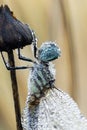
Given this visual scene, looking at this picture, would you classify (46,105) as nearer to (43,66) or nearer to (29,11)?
(43,66)

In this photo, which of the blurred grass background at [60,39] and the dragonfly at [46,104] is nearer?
the dragonfly at [46,104]

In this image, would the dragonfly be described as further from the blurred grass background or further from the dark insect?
the blurred grass background

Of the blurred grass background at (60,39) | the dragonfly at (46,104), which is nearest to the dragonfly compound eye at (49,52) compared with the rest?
the dragonfly at (46,104)

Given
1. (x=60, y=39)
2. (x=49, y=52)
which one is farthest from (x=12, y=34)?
(x=60, y=39)

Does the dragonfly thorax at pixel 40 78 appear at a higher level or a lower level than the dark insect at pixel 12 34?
lower

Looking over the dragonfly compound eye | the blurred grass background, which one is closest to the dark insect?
the dragonfly compound eye

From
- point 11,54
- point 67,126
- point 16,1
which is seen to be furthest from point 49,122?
point 16,1

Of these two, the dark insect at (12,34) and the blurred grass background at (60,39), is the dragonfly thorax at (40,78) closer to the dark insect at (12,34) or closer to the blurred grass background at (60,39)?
the dark insect at (12,34)
